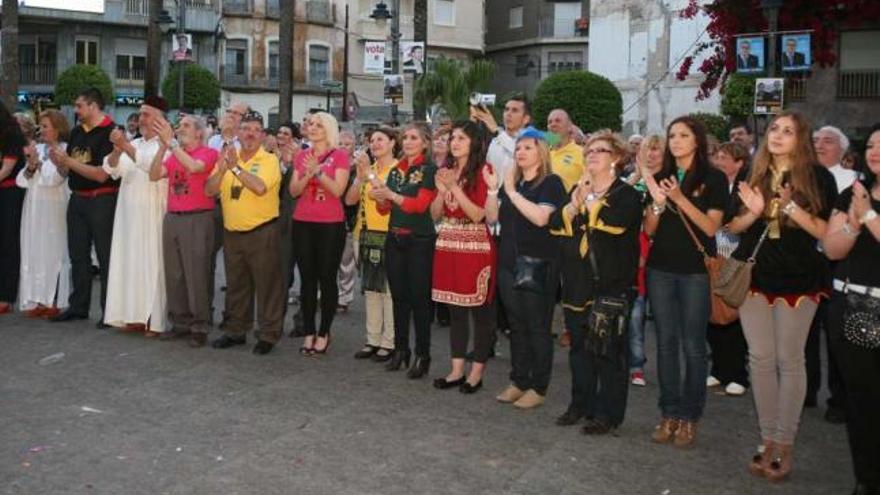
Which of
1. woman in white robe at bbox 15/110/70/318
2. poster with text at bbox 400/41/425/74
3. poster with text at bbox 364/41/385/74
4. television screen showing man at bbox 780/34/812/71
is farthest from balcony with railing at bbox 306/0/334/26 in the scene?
woman in white robe at bbox 15/110/70/318

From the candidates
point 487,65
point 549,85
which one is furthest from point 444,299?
point 487,65

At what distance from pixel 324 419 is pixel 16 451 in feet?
6.10

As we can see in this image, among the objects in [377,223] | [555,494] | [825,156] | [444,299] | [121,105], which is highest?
[121,105]

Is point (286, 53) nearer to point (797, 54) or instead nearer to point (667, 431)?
point (797, 54)

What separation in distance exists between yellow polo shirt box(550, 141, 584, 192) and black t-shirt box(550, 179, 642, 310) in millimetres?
2511

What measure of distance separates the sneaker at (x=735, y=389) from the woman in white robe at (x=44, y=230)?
6.62m

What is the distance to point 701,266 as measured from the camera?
5941 millimetres

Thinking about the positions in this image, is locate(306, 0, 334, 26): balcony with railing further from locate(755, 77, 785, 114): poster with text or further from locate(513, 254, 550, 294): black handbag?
locate(513, 254, 550, 294): black handbag

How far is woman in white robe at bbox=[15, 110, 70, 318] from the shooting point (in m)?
10.1

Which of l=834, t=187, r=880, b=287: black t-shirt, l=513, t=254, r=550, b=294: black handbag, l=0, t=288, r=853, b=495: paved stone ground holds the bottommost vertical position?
l=0, t=288, r=853, b=495: paved stone ground

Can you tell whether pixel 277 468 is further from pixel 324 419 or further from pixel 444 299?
pixel 444 299

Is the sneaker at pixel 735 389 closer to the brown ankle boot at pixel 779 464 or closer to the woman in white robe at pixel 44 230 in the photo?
the brown ankle boot at pixel 779 464

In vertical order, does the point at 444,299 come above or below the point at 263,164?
below

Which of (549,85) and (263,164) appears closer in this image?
(263,164)
